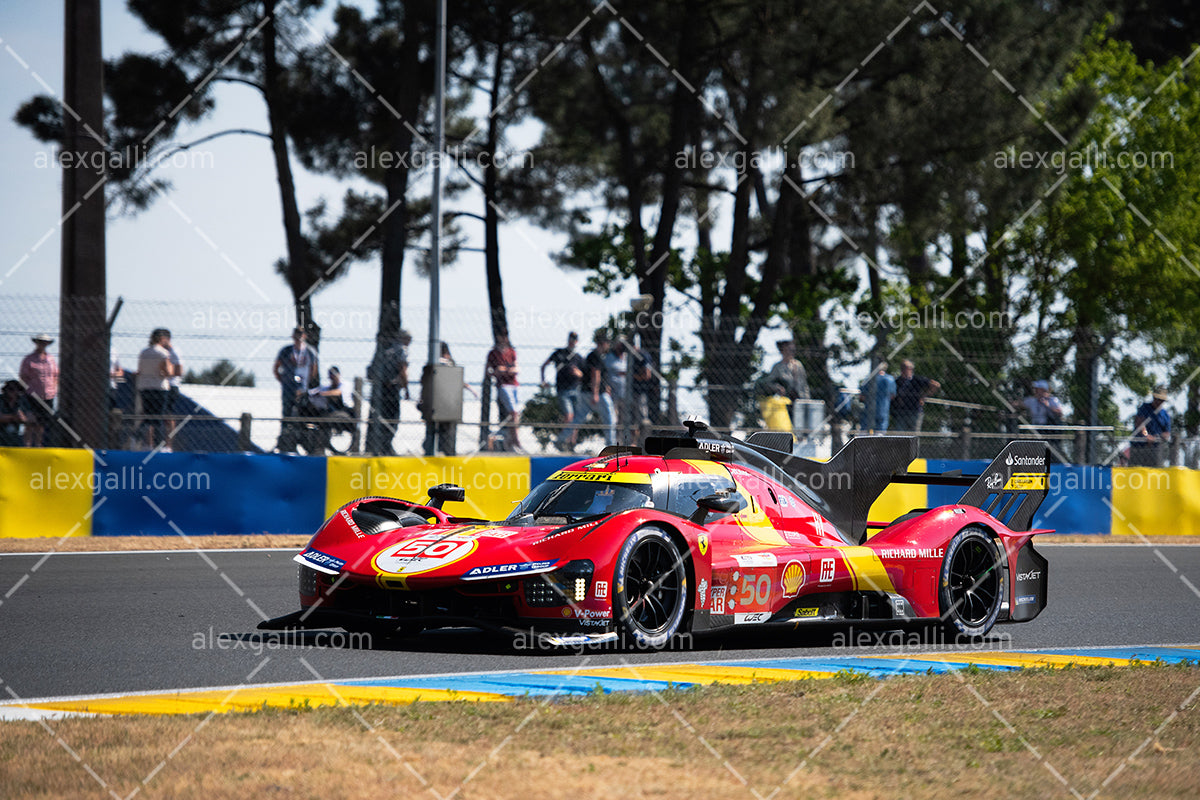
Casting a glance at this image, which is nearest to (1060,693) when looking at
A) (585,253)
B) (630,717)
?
(630,717)

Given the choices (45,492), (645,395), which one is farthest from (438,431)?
(45,492)

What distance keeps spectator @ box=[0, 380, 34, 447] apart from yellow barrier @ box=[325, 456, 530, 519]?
281 cm

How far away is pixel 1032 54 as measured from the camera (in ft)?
83.4

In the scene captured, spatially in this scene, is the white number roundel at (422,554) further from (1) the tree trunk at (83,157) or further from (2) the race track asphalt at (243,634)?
(1) the tree trunk at (83,157)

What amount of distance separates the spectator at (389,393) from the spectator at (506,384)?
882 mm

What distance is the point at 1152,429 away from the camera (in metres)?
17.6

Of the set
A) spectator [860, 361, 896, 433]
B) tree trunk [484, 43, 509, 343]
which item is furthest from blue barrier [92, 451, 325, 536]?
tree trunk [484, 43, 509, 343]

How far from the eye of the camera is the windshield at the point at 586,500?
25.0ft

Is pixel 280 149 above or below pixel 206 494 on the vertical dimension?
above

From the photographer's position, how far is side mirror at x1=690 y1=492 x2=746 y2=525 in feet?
24.7

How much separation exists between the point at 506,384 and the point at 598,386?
3.36ft

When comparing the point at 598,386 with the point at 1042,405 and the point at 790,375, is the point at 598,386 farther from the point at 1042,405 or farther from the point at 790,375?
the point at 1042,405

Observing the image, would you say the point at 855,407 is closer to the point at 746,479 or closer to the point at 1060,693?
the point at 746,479

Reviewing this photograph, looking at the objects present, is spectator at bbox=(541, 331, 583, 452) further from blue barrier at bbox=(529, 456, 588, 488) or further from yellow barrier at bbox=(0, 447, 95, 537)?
yellow barrier at bbox=(0, 447, 95, 537)
